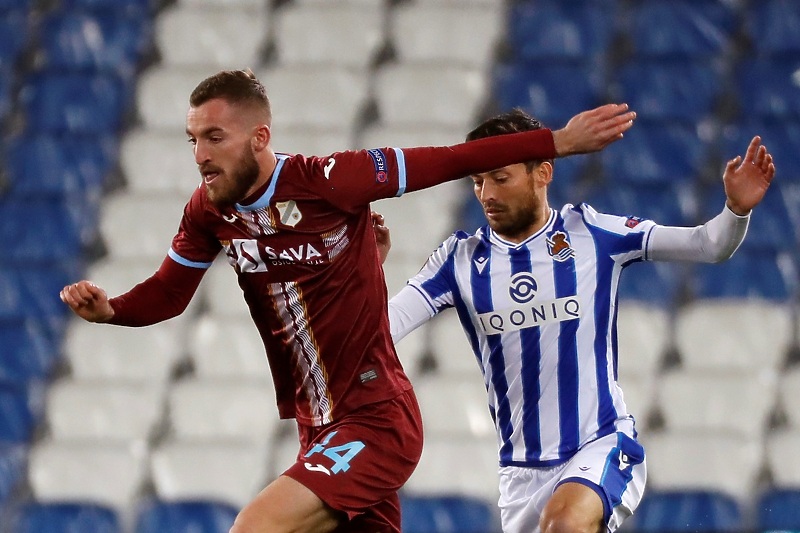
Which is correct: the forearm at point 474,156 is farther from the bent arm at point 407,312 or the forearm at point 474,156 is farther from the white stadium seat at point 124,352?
the white stadium seat at point 124,352

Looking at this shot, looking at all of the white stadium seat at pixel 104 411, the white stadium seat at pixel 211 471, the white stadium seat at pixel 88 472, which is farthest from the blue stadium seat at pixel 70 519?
the white stadium seat at pixel 104 411

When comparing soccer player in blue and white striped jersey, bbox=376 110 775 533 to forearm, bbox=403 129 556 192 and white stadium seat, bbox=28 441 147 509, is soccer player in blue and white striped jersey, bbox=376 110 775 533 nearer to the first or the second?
forearm, bbox=403 129 556 192

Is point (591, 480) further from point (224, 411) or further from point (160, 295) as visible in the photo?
point (224, 411)

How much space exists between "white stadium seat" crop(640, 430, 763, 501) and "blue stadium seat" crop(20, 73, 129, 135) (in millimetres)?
4190

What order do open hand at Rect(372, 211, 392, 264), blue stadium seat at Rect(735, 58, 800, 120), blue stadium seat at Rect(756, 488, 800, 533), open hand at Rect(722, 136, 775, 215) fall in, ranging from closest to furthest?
→ open hand at Rect(722, 136, 775, 215) → open hand at Rect(372, 211, 392, 264) → blue stadium seat at Rect(756, 488, 800, 533) → blue stadium seat at Rect(735, 58, 800, 120)

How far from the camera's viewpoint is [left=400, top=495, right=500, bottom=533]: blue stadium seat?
574cm

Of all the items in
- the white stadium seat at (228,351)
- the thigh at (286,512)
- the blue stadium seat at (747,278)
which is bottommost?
the thigh at (286,512)

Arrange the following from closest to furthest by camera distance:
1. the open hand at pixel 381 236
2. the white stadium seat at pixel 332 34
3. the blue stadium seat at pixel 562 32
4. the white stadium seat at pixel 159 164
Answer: the open hand at pixel 381 236 < the white stadium seat at pixel 159 164 < the blue stadium seat at pixel 562 32 < the white stadium seat at pixel 332 34

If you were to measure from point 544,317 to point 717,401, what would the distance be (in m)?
2.50

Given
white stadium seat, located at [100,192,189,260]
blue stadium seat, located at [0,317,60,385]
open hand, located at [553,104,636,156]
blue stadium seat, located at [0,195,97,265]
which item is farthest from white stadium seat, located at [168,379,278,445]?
open hand, located at [553,104,636,156]

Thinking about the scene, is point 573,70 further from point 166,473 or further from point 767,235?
point 166,473

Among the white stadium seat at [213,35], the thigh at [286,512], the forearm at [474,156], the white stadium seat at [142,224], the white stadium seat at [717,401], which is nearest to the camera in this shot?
the thigh at [286,512]

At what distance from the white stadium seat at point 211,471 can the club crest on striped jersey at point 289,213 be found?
2768 mm

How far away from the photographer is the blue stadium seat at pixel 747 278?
6.75m
